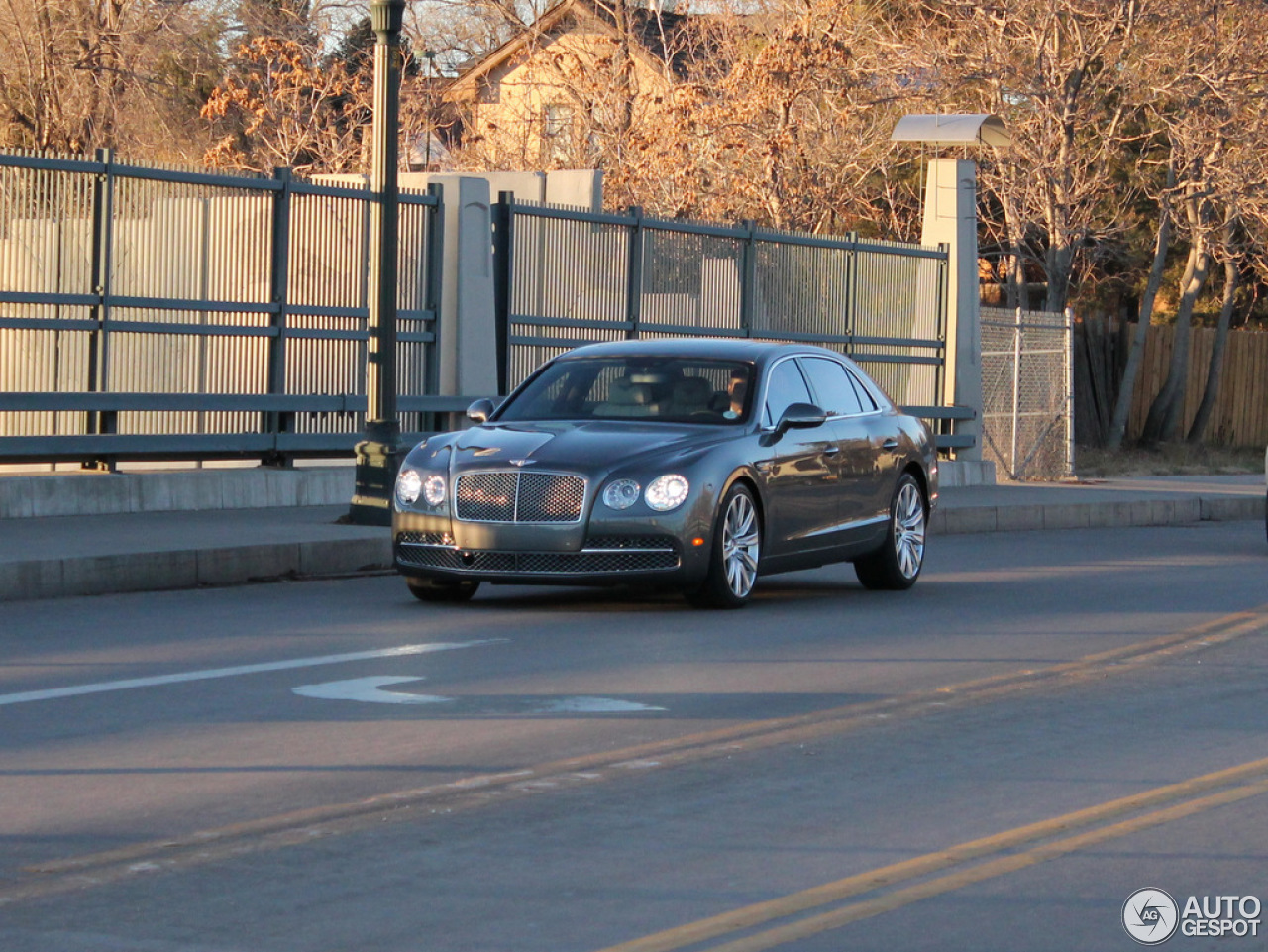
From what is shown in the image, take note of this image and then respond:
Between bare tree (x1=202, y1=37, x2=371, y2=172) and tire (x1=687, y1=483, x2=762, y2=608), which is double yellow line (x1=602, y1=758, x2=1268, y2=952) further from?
bare tree (x1=202, y1=37, x2=371, y2=172)

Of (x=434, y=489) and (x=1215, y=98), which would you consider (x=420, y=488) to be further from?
(x=1215, y=98)

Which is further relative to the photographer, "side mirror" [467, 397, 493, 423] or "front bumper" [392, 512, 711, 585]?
"side mirror" [467, 397, 493, 423]

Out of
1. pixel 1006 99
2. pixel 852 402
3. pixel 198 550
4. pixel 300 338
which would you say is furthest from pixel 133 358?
pixel 1006 99

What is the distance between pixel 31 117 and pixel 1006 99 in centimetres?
1633

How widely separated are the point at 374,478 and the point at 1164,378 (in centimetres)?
2302

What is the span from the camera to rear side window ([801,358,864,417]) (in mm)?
13336

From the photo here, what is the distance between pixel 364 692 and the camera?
878 cm

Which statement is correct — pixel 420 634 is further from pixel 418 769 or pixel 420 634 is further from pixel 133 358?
pixel 133 358

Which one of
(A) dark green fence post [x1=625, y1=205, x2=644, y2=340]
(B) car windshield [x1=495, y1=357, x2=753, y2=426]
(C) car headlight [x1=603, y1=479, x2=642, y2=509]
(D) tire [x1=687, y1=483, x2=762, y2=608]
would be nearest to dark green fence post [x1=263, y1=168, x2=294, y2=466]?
(A) dark green fence post [x1=625, y1=205, x2=644, y2=340]

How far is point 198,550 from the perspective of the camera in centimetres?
1330

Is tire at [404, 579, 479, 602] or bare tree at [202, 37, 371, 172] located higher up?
bare tree at [202, 37, 371, 172]

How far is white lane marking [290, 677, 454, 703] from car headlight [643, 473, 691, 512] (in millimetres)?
2682

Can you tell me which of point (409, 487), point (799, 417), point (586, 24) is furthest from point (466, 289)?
point (586, 24)

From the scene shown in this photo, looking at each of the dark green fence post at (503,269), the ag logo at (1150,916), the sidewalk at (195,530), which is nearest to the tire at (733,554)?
the sidewalk at (195,530)
